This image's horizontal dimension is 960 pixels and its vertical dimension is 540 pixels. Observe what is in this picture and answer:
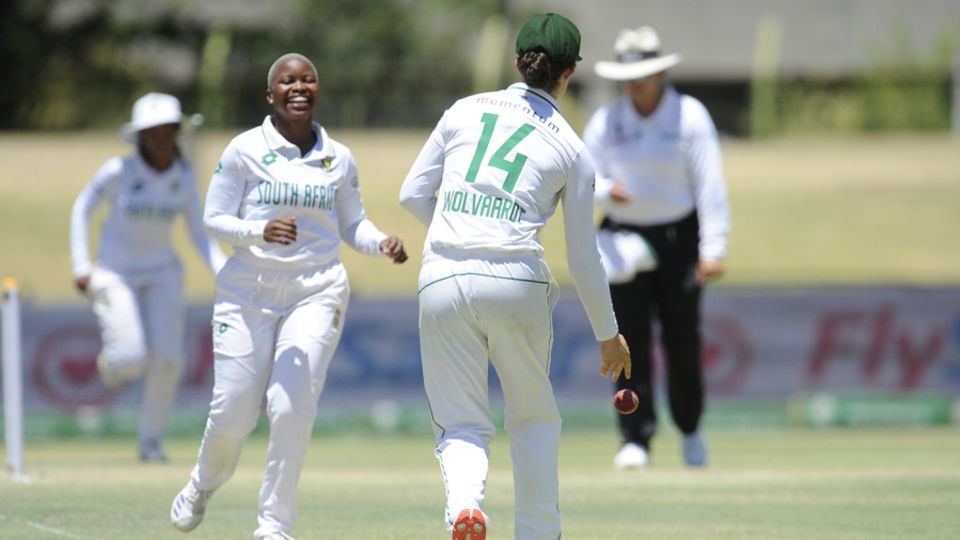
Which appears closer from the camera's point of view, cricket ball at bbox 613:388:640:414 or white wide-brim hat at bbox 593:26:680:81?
cricket ball at bbox 613:388:640:414

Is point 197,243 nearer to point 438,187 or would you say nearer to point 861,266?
point 438,187

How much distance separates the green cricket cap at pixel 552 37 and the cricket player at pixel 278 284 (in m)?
1.33

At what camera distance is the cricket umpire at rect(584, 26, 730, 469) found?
37.7ft

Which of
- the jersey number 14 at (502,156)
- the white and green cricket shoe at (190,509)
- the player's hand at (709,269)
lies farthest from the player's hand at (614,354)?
the player's hand at (709,269)

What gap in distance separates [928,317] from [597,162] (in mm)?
8409

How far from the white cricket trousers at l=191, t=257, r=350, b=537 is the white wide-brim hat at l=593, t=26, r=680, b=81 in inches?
167

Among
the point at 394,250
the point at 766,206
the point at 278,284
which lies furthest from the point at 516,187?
the point at 766,206

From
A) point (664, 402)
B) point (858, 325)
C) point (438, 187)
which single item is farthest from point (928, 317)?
point (438, 187)

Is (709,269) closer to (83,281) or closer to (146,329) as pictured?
(146,329)

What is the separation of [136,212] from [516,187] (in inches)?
246

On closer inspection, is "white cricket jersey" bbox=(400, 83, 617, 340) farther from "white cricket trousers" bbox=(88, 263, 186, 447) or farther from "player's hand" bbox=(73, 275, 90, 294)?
"player's hand" bbox=(73, 275, 90, 294)

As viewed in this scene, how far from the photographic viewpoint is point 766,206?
3178cm

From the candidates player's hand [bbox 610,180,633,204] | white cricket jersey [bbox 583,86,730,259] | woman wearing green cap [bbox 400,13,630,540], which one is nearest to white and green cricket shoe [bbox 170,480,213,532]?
woman wearing green cap [bbox 400,13,630,540]

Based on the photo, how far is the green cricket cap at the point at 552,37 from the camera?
21.9 feet
